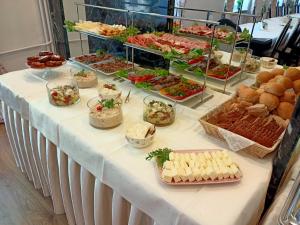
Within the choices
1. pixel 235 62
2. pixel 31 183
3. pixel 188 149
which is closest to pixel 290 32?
pixel 235 62

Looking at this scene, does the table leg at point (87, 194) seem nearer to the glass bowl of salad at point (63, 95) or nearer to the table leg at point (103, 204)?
the table leg at point (103, 204)

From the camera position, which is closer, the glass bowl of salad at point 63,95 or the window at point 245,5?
the glass bowl of salad at point 63,95

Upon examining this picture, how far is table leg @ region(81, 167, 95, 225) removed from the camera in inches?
33.8

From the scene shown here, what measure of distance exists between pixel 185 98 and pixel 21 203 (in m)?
1.10

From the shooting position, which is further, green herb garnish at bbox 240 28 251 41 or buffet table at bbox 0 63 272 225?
green herb garnish at bbox 240 28 251 41

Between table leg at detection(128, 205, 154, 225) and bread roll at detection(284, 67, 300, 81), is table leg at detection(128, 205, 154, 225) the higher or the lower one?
the lower one

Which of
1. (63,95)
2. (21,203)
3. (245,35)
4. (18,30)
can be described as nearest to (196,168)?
(63,95)

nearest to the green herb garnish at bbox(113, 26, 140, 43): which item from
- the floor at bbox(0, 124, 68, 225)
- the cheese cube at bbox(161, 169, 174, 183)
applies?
the cheese cube at bbox(161, 169, 174, 183)

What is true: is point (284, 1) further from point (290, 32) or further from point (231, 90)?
point (231, 90)

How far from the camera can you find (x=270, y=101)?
881 millimetres

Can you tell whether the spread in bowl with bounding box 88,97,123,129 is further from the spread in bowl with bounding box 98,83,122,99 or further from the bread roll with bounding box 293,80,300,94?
the bread roll with bounding box 293,80,300,94

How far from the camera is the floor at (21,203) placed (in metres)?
1.26

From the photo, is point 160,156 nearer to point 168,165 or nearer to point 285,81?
point 168,165

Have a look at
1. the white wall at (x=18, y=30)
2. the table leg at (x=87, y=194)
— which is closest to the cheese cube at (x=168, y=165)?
the table leg at (x=87, y=194)
